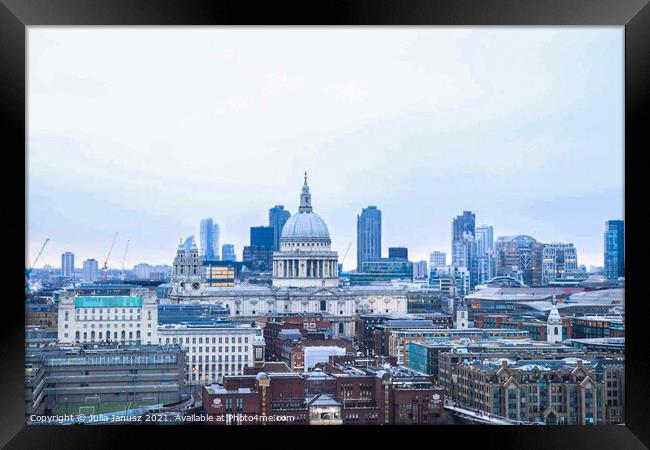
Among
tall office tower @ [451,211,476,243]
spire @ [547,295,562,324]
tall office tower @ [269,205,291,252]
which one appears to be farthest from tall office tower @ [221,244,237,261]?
spire @ [547,295,562,324]

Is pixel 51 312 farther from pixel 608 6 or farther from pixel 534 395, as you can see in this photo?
pixel 608 6

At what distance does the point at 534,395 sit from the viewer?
409 inches

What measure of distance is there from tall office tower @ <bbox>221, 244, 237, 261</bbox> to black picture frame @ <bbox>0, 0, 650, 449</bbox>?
21.5 m

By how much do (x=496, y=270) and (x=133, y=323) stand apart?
1045 centimetres

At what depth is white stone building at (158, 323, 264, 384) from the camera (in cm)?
1288

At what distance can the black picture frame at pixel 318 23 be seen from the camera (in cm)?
258

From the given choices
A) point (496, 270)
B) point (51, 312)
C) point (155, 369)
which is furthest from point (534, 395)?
point (496, 270)

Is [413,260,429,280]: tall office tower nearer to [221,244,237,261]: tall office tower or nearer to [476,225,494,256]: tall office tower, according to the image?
[476,225,494,256]: tall office tower

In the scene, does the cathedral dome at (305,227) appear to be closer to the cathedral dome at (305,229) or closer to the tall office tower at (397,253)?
the cathedral dome at (305,229)

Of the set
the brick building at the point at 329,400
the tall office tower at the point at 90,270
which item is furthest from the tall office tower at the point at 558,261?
the brick building at the point at 329,400

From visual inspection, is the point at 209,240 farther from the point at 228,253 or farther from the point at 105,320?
the point at 105,320

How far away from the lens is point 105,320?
45.7ft

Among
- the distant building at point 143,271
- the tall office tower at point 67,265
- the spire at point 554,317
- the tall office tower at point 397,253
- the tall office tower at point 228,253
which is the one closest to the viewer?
the spire at point 554,317

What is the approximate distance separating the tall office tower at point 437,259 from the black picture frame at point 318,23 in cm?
1928
